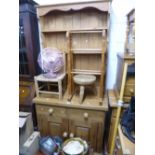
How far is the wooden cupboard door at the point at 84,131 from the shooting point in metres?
1.50

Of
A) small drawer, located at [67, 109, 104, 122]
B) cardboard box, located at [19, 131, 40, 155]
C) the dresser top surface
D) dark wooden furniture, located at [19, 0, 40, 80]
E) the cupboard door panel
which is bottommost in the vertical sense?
cardboard box, located at [19, 131, 40, 155]

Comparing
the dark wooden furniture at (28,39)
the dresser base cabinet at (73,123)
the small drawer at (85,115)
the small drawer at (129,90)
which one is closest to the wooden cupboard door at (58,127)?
the dresser base cabinet at (73,123)

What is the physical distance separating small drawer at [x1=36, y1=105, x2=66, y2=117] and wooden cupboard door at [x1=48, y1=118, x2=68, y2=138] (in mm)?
77

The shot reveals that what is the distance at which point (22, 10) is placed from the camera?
1.51m

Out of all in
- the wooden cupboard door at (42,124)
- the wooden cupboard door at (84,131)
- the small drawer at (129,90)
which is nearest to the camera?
the small drawer at (129,90)

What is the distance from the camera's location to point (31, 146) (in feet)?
4.76

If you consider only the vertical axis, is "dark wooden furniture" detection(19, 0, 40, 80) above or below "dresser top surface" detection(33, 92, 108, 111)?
above

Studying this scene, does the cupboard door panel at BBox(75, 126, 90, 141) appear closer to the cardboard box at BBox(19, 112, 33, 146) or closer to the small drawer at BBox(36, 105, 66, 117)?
the small drawer at BBox(36, 105, 66, 117)

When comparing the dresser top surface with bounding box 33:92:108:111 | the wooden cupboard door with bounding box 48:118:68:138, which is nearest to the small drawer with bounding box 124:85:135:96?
the dresser top surface with bounding box 33:92:108:111

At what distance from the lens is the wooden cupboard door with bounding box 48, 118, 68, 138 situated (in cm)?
157

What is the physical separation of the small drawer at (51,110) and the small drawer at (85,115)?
0.08 meters

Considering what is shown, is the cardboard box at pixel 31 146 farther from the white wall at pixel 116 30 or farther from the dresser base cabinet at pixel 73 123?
the white wall at pixel 116 30
